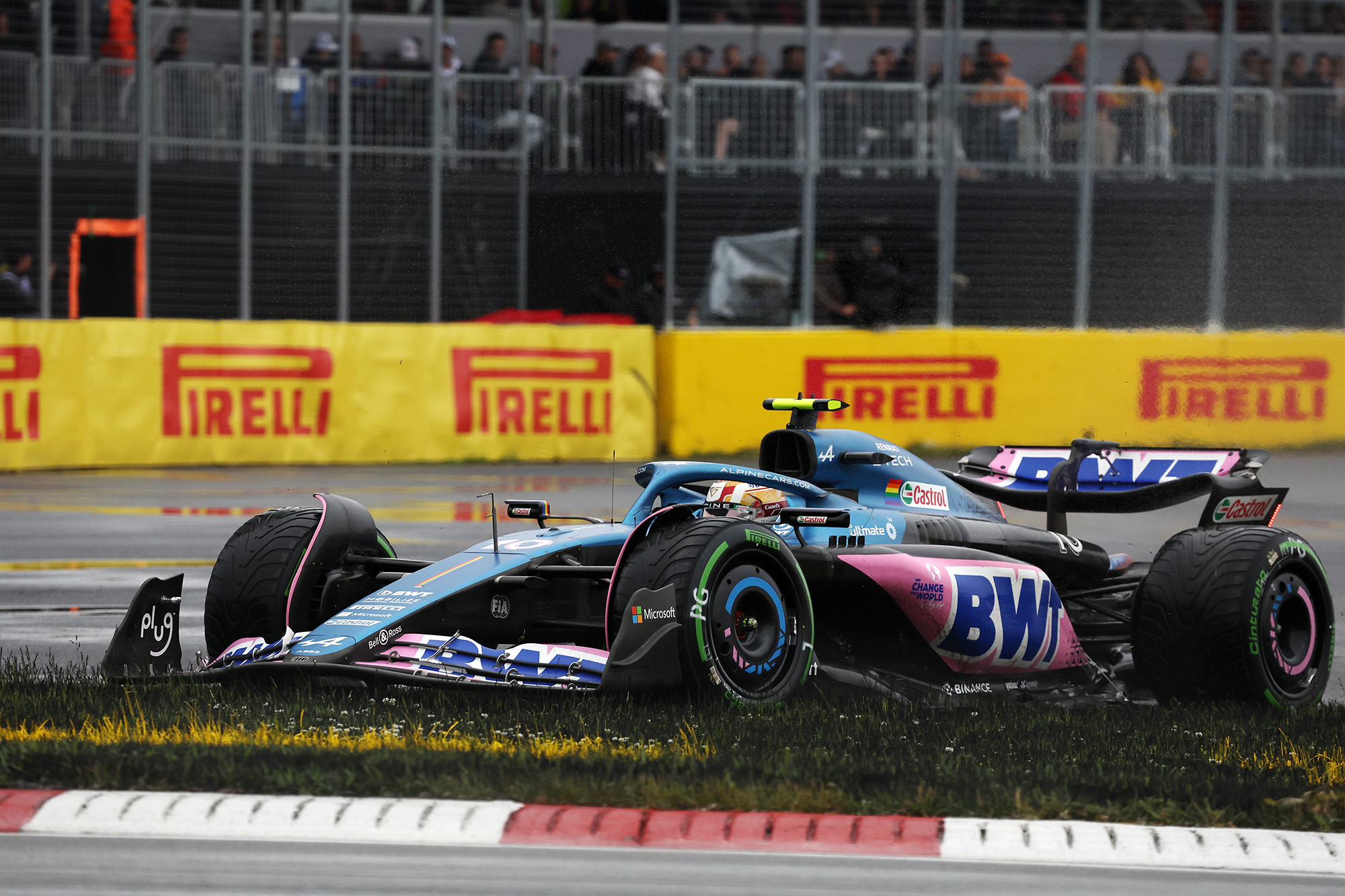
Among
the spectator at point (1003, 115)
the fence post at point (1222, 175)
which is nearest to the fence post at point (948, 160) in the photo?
the spectator at point (1003, 115)

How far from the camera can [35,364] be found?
58.5 ft

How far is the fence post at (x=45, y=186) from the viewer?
20375mm

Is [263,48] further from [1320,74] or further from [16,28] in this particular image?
[1320,74]

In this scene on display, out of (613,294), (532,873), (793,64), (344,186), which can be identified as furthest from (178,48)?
(532,873)

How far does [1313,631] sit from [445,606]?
3390mm

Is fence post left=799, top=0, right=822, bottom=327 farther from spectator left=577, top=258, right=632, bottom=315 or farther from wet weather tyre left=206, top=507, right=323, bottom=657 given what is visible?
wet weather tyre left=206, top=507, right=323, bottom=657

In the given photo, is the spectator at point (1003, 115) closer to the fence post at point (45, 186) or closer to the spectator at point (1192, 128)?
the spectator at point (1192, 128)

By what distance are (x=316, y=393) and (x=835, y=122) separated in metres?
6.72

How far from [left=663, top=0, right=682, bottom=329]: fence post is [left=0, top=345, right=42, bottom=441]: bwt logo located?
669cm

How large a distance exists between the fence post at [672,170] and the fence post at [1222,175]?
6014 millimetres

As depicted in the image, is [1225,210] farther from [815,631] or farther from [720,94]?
[815,631]

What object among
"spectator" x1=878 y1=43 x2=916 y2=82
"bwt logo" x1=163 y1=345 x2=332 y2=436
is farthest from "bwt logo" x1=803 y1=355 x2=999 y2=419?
"bwt logo" x1=163 y1=345 x2=332 y2=436

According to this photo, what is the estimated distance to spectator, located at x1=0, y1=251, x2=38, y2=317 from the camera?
19672 mm

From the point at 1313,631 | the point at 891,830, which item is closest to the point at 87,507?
the point at 1313,631
